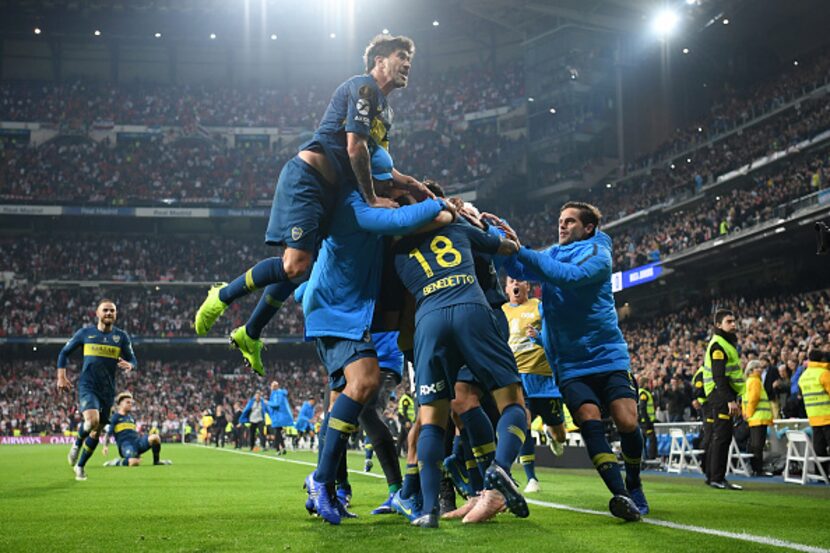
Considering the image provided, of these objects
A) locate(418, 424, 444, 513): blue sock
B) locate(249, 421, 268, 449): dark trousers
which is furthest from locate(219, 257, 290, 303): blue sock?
locate(249, 421, 268, 449): dark trousers

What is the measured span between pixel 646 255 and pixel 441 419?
31.0 m

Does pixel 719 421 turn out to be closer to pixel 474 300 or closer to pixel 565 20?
pixel 474 300

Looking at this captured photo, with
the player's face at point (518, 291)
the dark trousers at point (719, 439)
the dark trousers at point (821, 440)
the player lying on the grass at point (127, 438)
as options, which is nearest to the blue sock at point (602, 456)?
the player's face at point (518, 291)

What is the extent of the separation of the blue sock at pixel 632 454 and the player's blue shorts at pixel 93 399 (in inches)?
332

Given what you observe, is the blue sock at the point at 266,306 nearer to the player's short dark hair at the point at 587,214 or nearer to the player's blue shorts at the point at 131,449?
the player's short dark hair at the point at 587,214

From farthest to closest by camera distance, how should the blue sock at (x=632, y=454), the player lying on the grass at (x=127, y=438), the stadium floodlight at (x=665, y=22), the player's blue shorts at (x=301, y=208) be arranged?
the stadium floodlight at (x=665, y=22), the player lying on the grass at (x=127, y=438), the blue sock at (x=632, y=454), the player's blue shorts at (x=301, y=208)

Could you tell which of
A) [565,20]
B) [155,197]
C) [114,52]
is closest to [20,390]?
[155,197]

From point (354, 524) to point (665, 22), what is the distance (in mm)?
41020

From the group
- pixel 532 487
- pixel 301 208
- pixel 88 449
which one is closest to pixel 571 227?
pixel 301 208

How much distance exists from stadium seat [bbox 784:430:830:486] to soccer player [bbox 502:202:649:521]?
6.99m

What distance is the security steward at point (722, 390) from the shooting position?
10.6 m

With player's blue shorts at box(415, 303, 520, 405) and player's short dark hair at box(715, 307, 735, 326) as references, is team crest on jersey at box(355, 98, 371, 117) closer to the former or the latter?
player's blue shorts at box(415, 303, 520, 405)

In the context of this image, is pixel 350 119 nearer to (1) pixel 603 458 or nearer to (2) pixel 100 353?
(1) pixel 603 458

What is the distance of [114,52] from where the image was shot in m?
59.7
